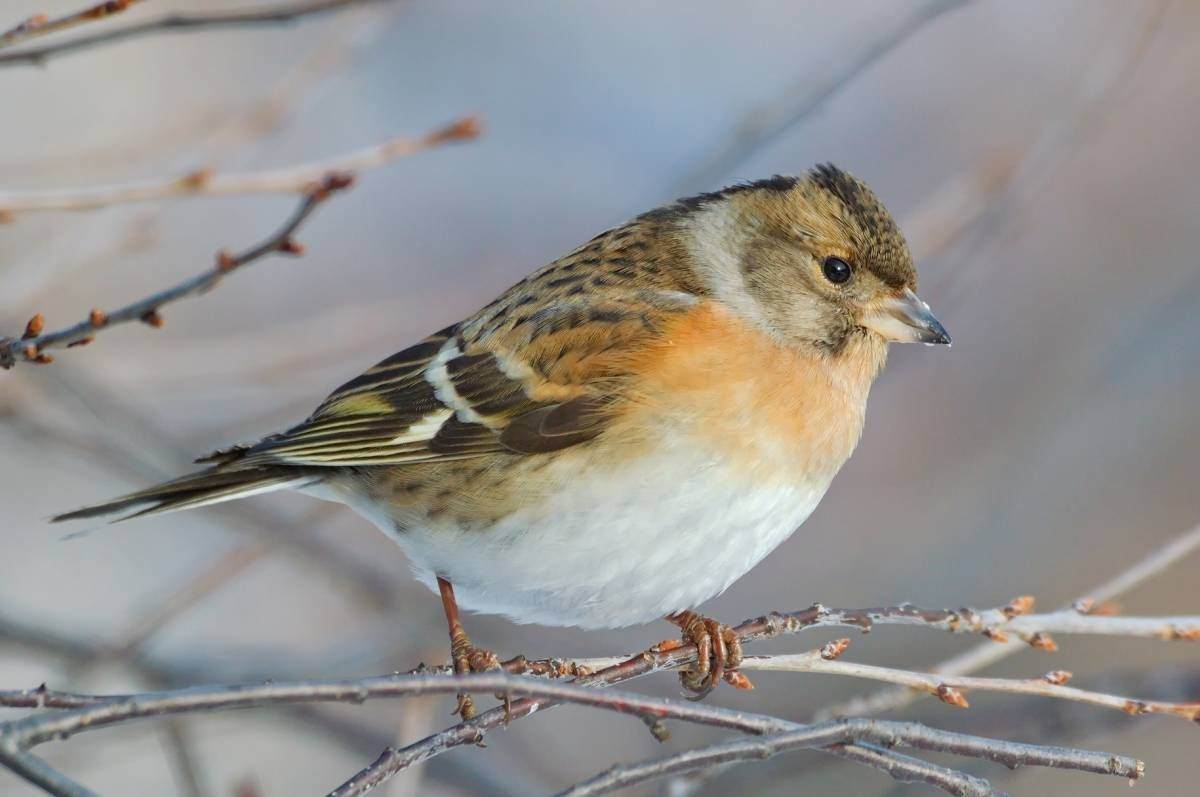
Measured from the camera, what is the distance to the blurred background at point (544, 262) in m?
4.62

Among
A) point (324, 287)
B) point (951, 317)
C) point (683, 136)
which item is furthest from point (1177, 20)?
point (324, 287)

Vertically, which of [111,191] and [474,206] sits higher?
[474,206]

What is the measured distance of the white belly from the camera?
3639mm

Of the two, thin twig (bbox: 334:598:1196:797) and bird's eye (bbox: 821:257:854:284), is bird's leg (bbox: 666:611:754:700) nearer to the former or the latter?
thin twig (bbox: 334:598:1196:797)

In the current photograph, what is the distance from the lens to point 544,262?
8.47 metres

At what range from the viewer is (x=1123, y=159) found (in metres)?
8.64

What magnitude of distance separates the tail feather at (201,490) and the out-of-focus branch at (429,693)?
141 centimetres

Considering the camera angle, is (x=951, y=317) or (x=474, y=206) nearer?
(x=951, y=317)

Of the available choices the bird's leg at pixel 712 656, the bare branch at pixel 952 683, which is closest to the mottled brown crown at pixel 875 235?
the bird's leg at pixel 712 656

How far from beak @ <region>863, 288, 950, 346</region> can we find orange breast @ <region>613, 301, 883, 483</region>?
9 centimetres

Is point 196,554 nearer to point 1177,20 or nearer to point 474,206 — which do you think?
point 474,206

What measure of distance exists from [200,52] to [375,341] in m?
5.43

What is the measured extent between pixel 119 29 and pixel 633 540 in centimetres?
183

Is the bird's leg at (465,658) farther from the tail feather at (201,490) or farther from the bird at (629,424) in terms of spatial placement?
the tail feather at (201,490)
